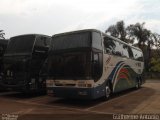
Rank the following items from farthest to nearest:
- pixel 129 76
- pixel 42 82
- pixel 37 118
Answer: pixel 129 76 < pixel 42 82 < pixel 37 118

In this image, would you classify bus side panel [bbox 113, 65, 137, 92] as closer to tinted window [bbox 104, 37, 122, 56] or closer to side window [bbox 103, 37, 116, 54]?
tinted window [bbox 104, 37, 122, 56]

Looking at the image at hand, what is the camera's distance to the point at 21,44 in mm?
17531

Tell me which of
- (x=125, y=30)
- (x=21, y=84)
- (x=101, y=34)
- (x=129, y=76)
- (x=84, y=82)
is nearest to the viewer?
(x=84, y=82)

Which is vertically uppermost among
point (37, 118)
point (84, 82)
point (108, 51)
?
point (108, 51)

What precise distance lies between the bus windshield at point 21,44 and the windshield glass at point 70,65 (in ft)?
9.15

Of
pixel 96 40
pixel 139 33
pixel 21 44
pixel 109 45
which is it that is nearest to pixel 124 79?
pixel 109 45

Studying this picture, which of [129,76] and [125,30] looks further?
[125,30]

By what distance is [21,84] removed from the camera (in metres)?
16.5

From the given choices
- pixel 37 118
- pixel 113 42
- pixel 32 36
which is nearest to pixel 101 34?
pixel 113 42

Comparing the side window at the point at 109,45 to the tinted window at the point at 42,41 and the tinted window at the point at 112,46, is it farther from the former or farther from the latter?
the tinted window at the point at 42,41

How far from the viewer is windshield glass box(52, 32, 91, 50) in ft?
46.0

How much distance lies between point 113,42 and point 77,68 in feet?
15.0

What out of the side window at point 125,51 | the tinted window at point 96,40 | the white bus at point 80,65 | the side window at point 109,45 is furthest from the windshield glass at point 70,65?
the side window at point 125,51

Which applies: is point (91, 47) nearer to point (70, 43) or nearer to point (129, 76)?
point (70, 43)
